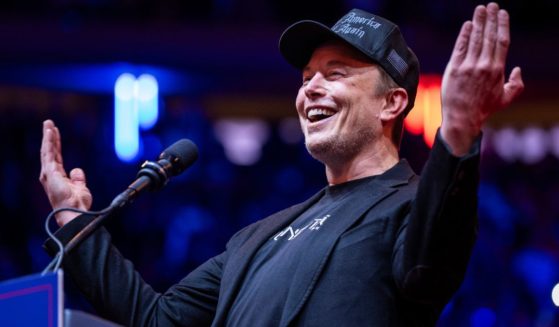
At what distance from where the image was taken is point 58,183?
8.30 feet

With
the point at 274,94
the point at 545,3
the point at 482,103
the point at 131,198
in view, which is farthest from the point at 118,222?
the point at 482,103

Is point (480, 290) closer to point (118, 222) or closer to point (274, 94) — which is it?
point (118, 222)

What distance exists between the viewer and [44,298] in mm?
1782

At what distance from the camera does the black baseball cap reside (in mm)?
2559

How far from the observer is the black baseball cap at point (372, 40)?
2.56m

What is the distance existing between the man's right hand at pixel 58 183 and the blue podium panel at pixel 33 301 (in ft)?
2.28

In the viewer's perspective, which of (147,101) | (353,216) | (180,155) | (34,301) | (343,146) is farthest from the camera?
(147,101)

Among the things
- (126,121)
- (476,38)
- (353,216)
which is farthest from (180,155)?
(126,121)

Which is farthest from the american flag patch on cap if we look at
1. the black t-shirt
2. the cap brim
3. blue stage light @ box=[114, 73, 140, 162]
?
blue stage light @ box=[114, 73, 140, 162]

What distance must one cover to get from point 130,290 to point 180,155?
15.3 inches

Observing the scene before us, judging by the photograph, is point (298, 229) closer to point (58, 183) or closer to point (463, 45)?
point (58, 183)

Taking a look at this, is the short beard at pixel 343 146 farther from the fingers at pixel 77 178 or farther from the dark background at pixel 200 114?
the dark background at pixel 200 114

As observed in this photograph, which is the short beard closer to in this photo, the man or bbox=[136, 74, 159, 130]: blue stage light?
the man

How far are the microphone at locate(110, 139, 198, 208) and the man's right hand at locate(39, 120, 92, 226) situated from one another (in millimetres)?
257
